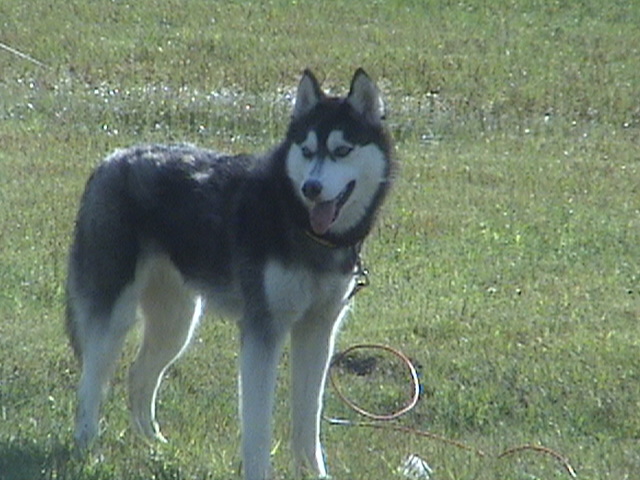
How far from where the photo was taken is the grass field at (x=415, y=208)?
857 centimetres

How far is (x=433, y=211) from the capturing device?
14078 mm

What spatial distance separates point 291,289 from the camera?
7266 mm

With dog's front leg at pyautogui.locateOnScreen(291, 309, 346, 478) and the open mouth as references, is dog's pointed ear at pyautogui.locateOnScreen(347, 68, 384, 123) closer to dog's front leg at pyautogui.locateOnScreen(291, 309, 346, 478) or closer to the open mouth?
the open mouth

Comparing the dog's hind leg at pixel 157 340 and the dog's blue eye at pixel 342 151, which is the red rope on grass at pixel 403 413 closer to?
the dog's hind leg at pixel 157 340

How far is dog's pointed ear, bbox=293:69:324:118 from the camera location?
299 inches

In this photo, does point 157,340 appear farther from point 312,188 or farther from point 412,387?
point 412,387

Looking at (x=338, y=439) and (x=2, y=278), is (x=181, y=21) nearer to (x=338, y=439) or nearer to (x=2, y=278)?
(x=2, y=278)

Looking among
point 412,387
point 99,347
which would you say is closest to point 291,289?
point 99,347

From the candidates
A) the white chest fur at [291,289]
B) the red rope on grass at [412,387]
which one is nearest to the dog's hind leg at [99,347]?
the white chest fur at [291,289]

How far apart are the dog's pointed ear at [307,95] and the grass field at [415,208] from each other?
1.74 m

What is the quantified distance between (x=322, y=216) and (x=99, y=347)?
1.49m

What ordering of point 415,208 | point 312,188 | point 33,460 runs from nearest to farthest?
point 312,188 → point 33,460 → point 415,208

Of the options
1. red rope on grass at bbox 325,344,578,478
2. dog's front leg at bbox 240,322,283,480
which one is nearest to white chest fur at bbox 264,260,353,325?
dog's front leg at bbox 240,322,283,480

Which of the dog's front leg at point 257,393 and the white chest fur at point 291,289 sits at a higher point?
the white chest fur at point 291,289
